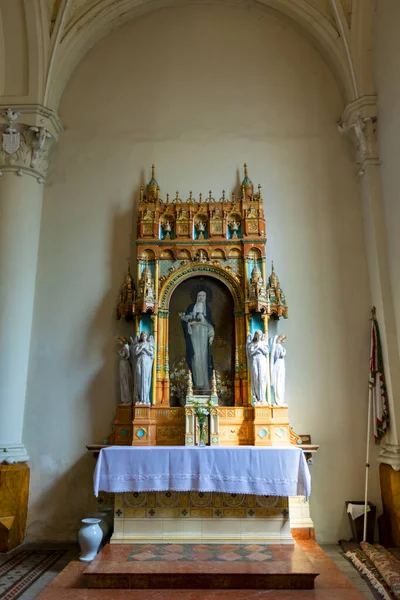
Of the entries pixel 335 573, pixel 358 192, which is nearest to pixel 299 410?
pixel 335 573

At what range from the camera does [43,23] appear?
836 centimetres

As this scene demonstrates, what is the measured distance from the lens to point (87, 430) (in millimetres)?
7500

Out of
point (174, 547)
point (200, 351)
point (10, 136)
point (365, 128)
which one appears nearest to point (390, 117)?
point (365, 128)

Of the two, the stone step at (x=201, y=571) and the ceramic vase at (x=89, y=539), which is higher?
the ceramic vase at (x=89, y=539)

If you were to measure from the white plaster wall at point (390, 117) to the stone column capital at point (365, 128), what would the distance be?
0.12 metres

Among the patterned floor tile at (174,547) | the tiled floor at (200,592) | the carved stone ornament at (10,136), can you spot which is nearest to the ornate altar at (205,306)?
the patterned floor tile at (174,547)

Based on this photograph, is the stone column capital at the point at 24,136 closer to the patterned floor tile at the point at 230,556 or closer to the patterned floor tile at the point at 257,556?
the patterned floor tile at the point at 230,556

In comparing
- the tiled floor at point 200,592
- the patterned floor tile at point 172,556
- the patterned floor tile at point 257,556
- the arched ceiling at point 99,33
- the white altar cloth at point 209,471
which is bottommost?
the tiled floor at point 200,592

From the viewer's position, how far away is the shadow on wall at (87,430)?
7215 mm

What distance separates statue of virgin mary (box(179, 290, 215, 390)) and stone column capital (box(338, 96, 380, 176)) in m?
3.22

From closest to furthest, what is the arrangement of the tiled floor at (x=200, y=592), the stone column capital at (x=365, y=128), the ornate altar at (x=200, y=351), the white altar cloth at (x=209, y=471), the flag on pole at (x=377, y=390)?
1. the tiled floor at (x=200, y=592)
2. the white altar cloth at (x=209, y=471)
3. the ornate altar at (x=200, y=351)
4. the flag on pole at (x=377, y=390)
5. the stone column capital at (x=365, y=128)

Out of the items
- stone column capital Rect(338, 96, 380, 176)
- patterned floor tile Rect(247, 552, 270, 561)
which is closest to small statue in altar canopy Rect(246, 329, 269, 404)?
patterned floor tile Rect(247, 552, 270, 561)

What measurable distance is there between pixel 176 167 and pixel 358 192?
2964mm

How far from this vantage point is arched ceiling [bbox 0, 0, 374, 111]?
8.16 meters
